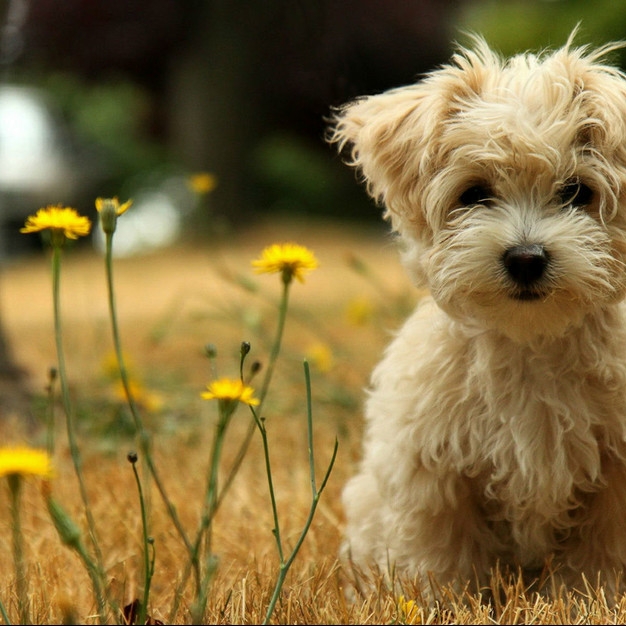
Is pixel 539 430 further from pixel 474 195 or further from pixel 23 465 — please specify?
pixel 23 465

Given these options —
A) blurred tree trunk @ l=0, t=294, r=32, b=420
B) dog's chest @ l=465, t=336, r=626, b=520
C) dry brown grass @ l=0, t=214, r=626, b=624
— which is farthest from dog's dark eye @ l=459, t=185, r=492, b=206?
blurred tree trunk @ l=0, t=294, r=32, b=420

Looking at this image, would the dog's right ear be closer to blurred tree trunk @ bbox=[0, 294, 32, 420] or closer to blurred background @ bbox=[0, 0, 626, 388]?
blurred tree trunk @ bbox=[0, 294, 32, 420]

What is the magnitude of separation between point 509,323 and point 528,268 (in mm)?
156

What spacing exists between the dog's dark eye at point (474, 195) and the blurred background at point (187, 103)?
5961 millimetres

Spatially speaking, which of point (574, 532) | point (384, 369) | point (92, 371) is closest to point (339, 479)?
point (384, 369)

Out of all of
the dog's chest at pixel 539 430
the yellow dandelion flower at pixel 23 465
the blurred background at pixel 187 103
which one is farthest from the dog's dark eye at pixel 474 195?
the blurred background at pixel 187 103

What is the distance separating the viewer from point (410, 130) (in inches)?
106

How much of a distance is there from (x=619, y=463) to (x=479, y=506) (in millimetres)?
410

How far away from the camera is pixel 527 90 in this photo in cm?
253

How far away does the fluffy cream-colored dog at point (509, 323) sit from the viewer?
2.46 metres

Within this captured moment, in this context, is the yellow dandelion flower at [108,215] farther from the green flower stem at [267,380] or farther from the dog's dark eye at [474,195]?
the dog's dark eye at [474,195]

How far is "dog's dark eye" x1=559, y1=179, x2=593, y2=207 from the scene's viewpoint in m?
2.52

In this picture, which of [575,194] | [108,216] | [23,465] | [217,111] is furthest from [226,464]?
[217,111]

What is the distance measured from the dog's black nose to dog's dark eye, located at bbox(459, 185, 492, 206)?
9.4 inches
